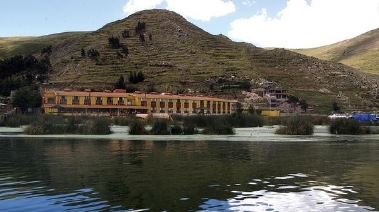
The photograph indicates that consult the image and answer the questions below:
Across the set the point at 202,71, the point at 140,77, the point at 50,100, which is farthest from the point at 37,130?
the point at 202,71

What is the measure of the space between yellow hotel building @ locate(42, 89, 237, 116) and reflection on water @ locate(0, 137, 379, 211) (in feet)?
234

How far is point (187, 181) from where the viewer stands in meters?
21.1

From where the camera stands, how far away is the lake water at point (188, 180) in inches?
650

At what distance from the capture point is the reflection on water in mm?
16531

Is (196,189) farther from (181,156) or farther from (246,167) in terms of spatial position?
(181,156)

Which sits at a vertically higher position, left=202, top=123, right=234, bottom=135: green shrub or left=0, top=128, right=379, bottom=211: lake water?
left=202, top=123, right=234, bottom=135: green shrub

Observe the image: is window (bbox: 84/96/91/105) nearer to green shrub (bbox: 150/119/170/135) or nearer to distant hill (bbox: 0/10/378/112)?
distant hill (bbox: 0/10/378/112)

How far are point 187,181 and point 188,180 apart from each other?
269mm

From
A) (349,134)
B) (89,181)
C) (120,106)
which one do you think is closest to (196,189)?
(89,181)

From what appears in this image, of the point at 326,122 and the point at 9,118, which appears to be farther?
the point at 326,122

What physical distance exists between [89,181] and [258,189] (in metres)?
7.20

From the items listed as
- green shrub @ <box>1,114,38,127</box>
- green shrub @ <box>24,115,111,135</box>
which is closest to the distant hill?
green shrub @ <box>1,114,38,127</box>

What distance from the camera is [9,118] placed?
244 ft

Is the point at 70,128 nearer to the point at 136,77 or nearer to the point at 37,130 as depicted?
the point at 37,130
